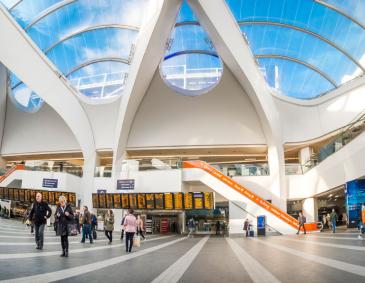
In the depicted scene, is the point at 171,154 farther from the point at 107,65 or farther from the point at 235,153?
the point at 107,65

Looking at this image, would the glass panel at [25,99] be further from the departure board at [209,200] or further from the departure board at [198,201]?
the departure board at [209,200]

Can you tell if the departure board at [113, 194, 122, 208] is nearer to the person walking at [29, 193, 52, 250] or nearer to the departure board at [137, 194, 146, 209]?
the departure board at [137, 194, 146, 209]

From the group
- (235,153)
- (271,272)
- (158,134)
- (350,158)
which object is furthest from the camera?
(235,153)

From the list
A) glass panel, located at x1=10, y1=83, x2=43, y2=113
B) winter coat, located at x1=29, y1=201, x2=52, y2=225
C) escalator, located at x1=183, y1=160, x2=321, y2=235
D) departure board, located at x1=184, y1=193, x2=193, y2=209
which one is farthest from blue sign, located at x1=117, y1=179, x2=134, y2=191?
winter coat, located at x1=29, y1=201, x2=52, y2=225

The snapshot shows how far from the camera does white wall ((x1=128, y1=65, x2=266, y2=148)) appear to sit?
115ft

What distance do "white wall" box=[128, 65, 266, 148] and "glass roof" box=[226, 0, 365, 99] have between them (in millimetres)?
4130

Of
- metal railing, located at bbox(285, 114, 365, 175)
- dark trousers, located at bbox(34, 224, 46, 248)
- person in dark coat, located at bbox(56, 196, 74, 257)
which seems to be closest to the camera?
person in dark coat, located at bbox(56, 196, 74, 257)

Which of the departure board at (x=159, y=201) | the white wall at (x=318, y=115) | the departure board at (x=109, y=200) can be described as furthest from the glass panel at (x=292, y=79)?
the departure board at (x=109, y=200)

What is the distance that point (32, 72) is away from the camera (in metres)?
29.9

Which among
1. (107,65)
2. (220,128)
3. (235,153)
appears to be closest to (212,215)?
(235,153)

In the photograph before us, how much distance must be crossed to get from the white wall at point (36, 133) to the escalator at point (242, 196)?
16.0 metres

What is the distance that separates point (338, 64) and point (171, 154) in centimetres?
1856

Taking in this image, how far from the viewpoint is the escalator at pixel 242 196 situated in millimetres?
25595

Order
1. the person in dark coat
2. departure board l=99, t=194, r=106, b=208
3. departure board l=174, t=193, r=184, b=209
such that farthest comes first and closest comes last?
departure board l=99, t=194, r=106, b=208
departure board l=174, t=193, r=184, b=209
the person in dark coat
